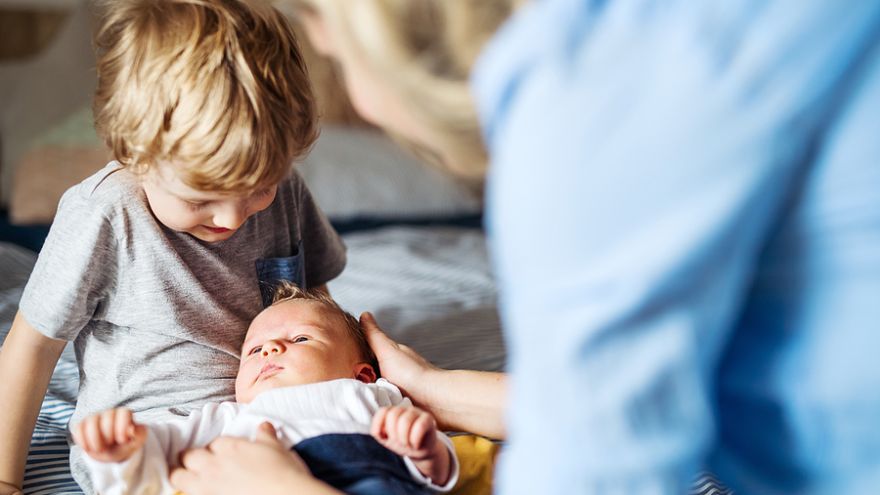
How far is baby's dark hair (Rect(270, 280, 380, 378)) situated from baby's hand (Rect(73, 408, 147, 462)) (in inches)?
11.7

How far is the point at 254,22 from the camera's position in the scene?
0.85 metres

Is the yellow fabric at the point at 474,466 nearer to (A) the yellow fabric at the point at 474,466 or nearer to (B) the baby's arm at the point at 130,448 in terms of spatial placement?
(A) the yellow fabric at the point at 474,466

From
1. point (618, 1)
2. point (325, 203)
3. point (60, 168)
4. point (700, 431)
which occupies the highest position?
point (618, 1)

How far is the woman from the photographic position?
0.50 meters

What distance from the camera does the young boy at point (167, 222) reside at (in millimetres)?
814

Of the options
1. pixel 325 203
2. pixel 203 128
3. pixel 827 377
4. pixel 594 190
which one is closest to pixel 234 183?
pixel 203 128

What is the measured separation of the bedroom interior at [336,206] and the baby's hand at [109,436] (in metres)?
0.26

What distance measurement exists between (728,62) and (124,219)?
0.64 m

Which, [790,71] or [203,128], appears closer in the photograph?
[790,71]

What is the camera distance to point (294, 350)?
0.95 metres

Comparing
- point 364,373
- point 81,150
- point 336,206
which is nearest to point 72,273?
point 364,373

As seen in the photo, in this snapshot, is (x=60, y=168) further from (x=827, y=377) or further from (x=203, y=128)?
(x=827, y=377)

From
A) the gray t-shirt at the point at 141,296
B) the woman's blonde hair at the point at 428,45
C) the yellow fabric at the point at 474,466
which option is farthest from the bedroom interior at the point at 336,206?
the woman's blonde hair at the point at 428,45

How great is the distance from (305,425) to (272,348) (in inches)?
5.8
